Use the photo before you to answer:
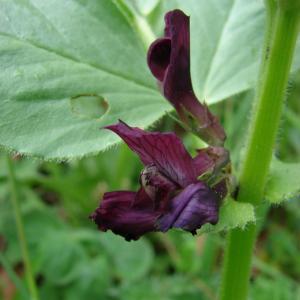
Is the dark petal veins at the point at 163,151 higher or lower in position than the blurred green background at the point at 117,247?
higher

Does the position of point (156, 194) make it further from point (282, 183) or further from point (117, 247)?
point (117, 247)

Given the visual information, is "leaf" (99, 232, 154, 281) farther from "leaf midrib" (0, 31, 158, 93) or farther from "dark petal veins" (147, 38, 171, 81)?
"dark petal veins" (147, 38, 171, 81)

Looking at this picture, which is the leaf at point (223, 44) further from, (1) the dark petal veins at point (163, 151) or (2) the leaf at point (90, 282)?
(2) the leaf at point (90, 282)

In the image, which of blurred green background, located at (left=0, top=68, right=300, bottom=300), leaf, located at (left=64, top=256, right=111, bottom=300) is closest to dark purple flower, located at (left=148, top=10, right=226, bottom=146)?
blurred green background, located at (left=0, top=68, right=300, bottom=300)

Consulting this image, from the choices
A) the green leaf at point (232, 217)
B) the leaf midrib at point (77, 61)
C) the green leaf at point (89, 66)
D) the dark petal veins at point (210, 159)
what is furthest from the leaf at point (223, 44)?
the green leaf at point (232, 217)

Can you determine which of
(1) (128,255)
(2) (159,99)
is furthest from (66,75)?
(1) (128,255)
